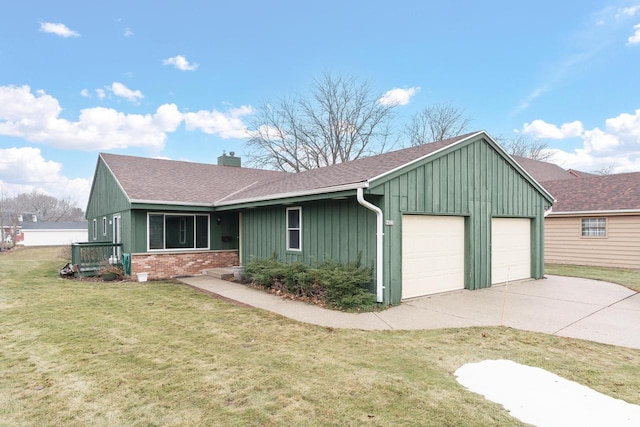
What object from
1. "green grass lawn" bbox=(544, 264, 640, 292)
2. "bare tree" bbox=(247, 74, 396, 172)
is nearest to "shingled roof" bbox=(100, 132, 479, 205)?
"green grass lawn" bbox=(544, 264, 640, 292)

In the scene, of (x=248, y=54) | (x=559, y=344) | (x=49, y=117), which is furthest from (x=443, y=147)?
(x=49, y=117)

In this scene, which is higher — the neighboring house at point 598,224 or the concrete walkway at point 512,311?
the neighboring house at point 598,224

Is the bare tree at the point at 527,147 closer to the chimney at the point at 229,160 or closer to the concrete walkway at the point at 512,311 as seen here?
the chimney at the point at 229,160

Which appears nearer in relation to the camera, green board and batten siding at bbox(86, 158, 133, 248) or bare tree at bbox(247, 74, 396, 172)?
green board and batten siding at bbox(86, 158, 133, 248)

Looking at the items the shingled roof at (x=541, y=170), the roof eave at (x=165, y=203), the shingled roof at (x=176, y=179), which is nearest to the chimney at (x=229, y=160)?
the shingled roof at (x=176, y=179)

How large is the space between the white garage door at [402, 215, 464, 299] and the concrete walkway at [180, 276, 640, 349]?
0.95 ft

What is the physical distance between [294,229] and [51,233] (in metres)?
43.3

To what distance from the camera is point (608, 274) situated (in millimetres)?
11891

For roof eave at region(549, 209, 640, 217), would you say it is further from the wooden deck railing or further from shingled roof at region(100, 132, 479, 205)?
the wooden deck railing

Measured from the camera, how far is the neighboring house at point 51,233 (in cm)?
4028

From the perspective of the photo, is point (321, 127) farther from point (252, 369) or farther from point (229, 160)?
point (252, 369)

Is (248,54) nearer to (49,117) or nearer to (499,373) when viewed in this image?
(49,117)

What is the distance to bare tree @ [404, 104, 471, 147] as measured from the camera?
99.6ft

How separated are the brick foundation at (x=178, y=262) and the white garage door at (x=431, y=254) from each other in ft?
24.8
